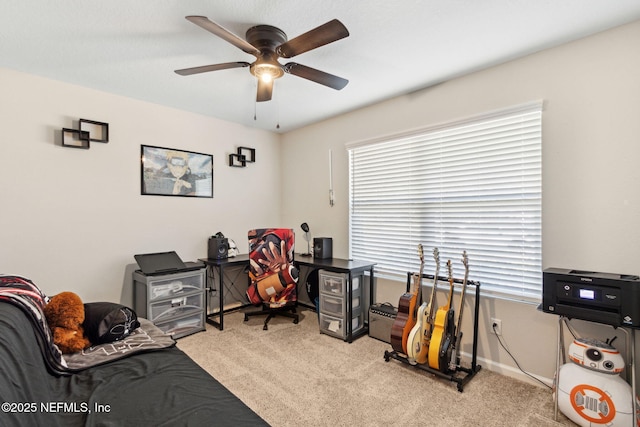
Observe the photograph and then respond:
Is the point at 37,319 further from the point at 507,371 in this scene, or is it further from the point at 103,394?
the point at 507,371

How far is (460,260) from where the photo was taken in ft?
8.81

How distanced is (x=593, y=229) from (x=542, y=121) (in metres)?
0.86

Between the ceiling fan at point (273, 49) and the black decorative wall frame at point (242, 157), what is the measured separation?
1.83 meters

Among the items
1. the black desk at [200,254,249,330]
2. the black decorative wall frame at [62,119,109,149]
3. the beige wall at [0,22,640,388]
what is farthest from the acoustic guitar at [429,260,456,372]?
the black decorative wall frame at [62,119,109,149]

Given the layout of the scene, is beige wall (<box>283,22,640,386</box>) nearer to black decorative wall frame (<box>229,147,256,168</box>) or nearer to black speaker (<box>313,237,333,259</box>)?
black speaker (<box>313,237,333,259</box>)

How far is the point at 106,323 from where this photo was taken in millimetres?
1968

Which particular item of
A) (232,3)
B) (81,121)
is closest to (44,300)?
(81,121)

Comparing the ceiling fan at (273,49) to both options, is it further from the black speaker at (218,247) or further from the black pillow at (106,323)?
the black speaker at (218,247)

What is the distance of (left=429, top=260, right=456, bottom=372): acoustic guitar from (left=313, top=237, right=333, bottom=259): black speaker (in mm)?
1627

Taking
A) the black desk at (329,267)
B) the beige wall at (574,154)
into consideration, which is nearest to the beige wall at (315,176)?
the beige wall at (574,154)

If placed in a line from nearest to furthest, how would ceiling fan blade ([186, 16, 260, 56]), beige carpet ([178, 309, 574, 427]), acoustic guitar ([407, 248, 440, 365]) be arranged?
1. ceiling fan blade ([186, 16, 260, 56])
2. beige carpet ([178, 309, 574, 427])
3. acoustic guitar ([407, 248, 440, 365])

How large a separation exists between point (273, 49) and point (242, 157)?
2.18m

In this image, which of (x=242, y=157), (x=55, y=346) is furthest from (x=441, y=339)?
(x=242, y=157)

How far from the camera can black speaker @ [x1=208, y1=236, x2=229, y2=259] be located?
3639 mm
